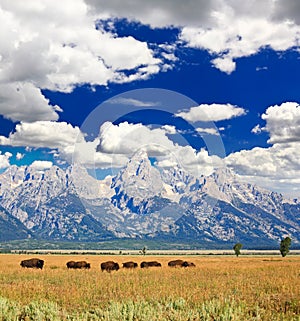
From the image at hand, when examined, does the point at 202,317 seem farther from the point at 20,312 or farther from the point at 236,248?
the point at 236,248

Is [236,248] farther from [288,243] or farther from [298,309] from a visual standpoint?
[298,309]

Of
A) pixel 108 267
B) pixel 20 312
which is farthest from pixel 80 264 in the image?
pixel 20 312

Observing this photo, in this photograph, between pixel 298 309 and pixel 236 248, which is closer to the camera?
pixel 298 309

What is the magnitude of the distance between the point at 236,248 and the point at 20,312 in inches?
5544

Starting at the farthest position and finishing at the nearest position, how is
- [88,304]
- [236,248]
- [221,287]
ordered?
[236,248] < [221,287] < [88,304]

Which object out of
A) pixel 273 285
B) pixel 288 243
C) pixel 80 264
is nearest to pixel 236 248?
pixel 288 243

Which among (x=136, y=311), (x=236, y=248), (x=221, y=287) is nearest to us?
(x=136, y=311)

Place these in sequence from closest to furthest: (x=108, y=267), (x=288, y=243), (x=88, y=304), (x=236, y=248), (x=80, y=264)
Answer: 1. (x=88, y=304)
2. (x=108, y=267)
3. (x=80, y=264)
4. (x=288, y=243)
5. (x=236, y=248)

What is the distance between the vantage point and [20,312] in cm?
1762

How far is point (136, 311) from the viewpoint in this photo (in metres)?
17.1

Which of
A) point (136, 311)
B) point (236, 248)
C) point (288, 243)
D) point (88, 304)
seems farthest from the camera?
point (236, 248)

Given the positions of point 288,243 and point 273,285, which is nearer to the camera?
point 273,285

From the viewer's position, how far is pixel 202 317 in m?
16.2

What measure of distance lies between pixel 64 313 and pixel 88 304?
2828 millimetres
